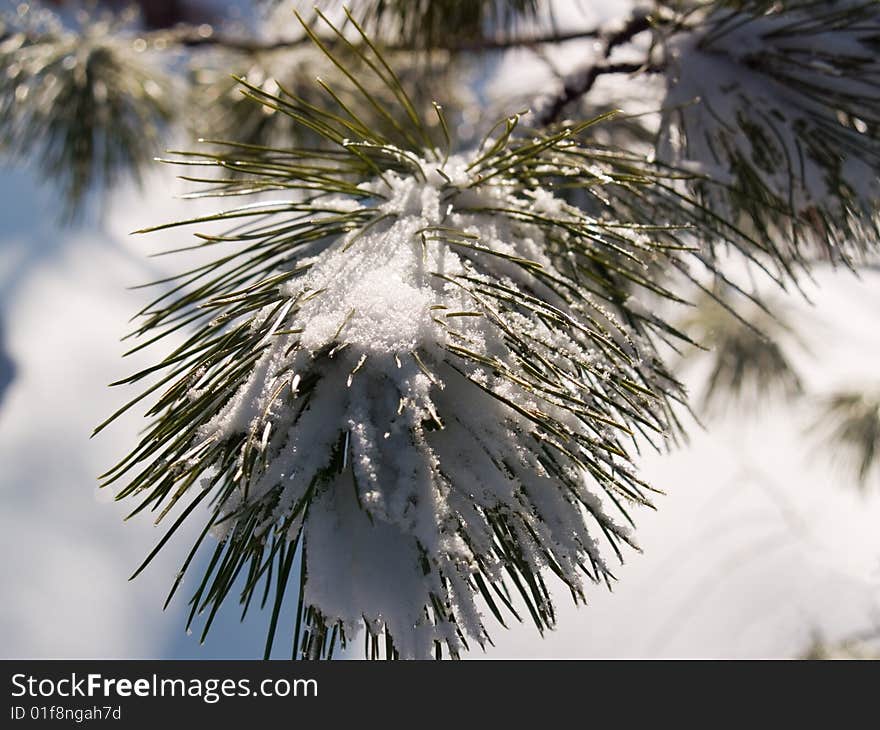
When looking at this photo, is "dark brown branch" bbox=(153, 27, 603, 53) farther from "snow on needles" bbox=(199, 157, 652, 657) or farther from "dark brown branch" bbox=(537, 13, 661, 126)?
"snow on needles" bbox=(199, 157, 652, 657)

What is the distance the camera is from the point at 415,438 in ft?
1.45

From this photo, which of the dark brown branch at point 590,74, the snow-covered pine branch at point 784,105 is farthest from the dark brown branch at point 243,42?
the snow-covered pine branch at point 784,105

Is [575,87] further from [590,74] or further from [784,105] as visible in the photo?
[784,105]

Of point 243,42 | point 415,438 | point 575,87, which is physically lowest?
point 415,438

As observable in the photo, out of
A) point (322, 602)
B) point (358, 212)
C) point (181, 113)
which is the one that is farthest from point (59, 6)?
point (322, 602)

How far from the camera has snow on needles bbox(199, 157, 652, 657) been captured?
1.42 feet

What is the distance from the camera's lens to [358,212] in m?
0.61

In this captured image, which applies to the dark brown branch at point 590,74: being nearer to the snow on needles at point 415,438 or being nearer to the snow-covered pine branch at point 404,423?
the snow-covered pine branch at point 404,423

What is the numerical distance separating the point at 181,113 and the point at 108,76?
164 millimetres

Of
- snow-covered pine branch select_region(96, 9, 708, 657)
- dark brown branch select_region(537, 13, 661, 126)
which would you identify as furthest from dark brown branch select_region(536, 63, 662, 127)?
snow-covered pine branch select_region(96, 9, 708, 657)

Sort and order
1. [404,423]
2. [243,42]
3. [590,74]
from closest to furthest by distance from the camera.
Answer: [404,423] → [590,74] → [243,42]

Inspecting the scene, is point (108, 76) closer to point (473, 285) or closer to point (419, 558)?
point (473, 285)

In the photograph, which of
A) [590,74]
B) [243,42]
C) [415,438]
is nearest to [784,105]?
[590,74]

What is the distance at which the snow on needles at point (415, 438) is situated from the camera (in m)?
0.43
